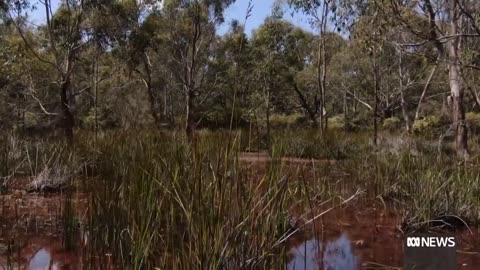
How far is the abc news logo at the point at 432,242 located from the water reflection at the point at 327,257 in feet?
5.50

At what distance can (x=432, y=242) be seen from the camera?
5.98 feet

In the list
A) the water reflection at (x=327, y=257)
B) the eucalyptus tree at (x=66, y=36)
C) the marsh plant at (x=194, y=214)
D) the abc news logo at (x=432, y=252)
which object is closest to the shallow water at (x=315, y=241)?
the water reflection at (x=327, y=257)

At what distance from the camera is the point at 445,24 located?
11.7m

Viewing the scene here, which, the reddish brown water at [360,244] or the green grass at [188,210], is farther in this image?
the reddish brown water at [360,244]

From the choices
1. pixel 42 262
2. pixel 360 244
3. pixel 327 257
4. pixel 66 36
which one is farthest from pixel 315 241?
pixel 66 36

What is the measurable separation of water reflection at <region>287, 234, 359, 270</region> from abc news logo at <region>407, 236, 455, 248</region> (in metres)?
1.68

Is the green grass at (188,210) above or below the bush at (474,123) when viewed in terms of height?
below

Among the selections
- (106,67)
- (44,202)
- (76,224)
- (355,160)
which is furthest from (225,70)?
(76,224)

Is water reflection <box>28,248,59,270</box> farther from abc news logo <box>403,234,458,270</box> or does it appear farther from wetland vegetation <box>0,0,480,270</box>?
abc news logo <box>403,234,458,270</box>

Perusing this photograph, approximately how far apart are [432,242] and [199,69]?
26.2 m

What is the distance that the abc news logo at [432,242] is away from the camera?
5.94 feet

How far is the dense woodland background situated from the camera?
11625 mm

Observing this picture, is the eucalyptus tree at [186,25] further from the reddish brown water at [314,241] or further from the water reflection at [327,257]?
the water reflection at [327,257]

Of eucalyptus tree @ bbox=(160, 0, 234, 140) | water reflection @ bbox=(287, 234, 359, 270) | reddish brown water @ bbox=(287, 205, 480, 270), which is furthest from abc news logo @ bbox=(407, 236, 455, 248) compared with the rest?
eucalyptus tree @ bbox=(160, 0, 234, 140)
